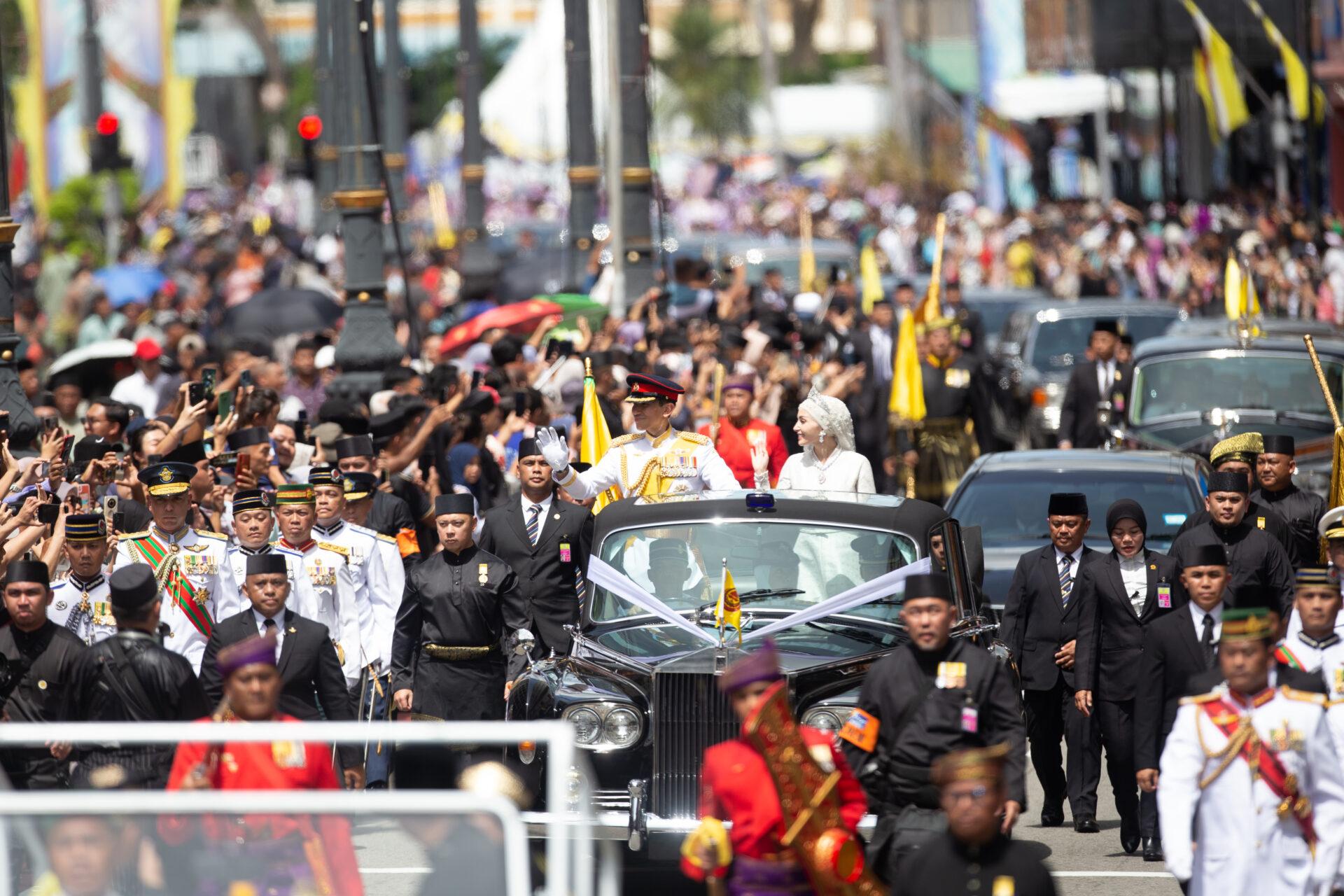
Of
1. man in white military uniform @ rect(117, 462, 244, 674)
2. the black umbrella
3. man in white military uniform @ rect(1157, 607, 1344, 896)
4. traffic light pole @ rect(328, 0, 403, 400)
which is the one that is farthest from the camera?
the black umbrella

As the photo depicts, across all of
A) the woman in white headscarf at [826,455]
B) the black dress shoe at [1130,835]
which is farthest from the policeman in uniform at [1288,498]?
the black dress shoe at [1130,835]

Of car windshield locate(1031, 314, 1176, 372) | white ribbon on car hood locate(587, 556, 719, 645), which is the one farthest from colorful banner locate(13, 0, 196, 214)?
white ribbon on car hood locate(587, 556, 719, 645)

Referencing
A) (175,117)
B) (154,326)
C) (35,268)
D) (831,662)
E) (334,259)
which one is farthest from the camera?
(175,117)

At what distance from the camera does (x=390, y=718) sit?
11.2 metres

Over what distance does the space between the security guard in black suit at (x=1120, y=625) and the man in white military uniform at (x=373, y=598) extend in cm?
318

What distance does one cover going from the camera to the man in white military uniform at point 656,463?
12.1m

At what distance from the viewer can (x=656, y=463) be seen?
1216 cm

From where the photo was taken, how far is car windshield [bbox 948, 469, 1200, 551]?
1380cm

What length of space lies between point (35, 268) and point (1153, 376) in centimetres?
2414

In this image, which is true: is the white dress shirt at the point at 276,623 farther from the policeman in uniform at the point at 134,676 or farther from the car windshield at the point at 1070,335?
the car windshield at the point at 1070,335

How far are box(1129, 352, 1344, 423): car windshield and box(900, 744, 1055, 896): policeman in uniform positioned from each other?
37.9ft

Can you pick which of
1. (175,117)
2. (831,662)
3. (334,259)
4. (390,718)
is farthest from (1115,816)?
(175,117)

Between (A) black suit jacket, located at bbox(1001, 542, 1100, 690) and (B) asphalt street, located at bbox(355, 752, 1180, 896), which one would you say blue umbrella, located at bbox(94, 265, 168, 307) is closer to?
(A) black suit jacket, located at bbox(1001, 542, 1100, 690)

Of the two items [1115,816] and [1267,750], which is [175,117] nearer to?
[1115,816]
